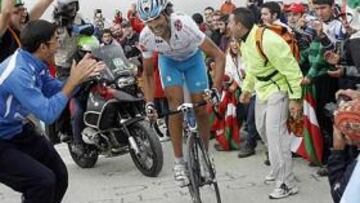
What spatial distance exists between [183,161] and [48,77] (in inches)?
60.2

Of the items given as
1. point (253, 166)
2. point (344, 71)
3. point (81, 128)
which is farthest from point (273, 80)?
point (81, 128)

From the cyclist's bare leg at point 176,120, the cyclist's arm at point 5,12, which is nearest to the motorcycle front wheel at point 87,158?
the cyclist's bare leg at point 176,120

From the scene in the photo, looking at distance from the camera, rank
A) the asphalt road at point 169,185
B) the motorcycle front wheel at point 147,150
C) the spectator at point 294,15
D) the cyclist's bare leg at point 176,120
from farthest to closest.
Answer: the spectator at point 294,15 → the motorcycle front wheel at point 147,150 → the asphalt road at point 169,185 → the cyclist's bare leg at point 176,120

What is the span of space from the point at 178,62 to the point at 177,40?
38 centimetres

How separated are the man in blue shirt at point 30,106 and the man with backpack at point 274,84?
177cm

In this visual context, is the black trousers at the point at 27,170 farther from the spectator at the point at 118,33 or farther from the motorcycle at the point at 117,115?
the spectator at the point at 118,33

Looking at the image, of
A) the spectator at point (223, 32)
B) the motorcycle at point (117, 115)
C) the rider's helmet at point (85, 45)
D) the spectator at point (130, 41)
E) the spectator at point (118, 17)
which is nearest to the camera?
the motorcycle at point (117, 115)

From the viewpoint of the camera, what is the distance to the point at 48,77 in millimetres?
4781

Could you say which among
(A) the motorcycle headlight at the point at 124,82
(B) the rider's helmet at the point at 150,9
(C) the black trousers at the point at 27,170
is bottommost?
(A) the motorcycle headlight at the point at 124,82

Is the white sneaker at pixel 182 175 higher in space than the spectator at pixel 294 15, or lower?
lower

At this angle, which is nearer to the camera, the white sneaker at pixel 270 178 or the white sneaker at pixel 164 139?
the white sneaker at pixel 270 178

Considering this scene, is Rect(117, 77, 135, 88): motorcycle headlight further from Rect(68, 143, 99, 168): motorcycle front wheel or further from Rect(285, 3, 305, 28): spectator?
Rect(285, 3, 305, 28): spectator

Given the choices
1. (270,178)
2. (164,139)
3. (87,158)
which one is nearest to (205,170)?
(270,178)

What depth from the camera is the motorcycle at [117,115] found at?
272 inches
